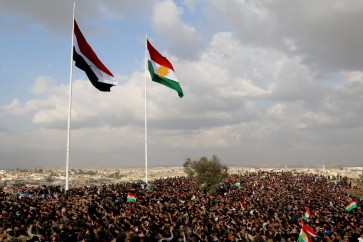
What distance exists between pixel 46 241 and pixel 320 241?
9.86 meters

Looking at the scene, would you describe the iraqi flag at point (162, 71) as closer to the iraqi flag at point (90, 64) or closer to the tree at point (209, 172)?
the iraqi flag at point (90, 64)

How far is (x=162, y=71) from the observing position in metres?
32.1

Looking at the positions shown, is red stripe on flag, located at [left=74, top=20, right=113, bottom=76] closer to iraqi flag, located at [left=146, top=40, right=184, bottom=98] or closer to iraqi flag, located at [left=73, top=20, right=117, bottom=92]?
iraqi flag, located at [left=73, top=20, right=117, bottom=92]

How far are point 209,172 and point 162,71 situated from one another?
15.9 m

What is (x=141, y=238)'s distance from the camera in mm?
12500

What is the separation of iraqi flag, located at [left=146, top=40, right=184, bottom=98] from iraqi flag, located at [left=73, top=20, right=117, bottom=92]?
216 inches

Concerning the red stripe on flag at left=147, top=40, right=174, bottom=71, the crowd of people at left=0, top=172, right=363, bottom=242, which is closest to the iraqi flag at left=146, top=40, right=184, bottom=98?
the red stripe on flag at left=147, top=40, right=174, bottom=71

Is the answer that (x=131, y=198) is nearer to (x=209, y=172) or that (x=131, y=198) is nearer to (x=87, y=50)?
(x=87, y=50)

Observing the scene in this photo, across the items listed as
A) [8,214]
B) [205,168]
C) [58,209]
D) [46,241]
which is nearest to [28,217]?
[8,214]

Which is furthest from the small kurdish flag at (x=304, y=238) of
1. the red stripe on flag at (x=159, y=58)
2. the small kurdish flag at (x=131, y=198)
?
the red stripe on flag at (x=159, y=58)

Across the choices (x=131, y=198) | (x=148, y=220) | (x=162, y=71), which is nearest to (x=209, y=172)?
(x=162, y=71)

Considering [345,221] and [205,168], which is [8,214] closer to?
[345,221]

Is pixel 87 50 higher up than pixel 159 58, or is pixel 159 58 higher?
pixel 159 58

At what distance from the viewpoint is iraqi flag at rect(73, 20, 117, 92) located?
26.0 meters
